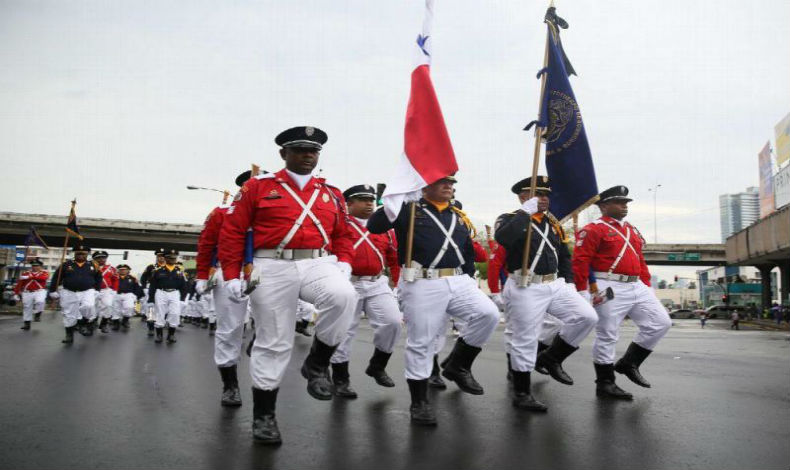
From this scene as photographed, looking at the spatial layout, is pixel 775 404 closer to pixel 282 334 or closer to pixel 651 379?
pixel 651 379

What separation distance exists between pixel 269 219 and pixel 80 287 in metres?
12.8

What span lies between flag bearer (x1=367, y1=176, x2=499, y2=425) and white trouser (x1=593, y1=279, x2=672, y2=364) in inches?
64.3

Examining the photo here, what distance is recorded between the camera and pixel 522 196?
7.00 m

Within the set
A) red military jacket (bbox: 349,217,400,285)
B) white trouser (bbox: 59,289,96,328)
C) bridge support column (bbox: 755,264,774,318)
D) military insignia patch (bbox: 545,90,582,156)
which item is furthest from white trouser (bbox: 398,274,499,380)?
bridge support column (bbox: 755,264,774,318)

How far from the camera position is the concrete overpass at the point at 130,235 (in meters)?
52.6

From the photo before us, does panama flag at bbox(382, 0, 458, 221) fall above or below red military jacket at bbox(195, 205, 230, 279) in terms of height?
above

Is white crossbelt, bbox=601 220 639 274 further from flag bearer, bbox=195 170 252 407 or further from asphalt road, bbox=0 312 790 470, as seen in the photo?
flag bearer, bbox=195 170 252 407

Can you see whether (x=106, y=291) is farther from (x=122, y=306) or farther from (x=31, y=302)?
(x=122, y=306)

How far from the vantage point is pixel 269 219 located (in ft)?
15.9

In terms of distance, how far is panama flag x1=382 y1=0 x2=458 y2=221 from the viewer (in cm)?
569

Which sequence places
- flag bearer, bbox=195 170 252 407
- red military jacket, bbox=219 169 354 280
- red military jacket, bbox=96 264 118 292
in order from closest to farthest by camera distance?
red military jacket, bbox=219 169 354 280 → flag bearer, bbox=195 170 252 407 → red military jacket, bbox=96 264 118 292

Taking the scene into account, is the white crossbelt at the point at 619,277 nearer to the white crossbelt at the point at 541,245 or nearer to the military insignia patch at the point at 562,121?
the white crossbelt at the point at 541,245

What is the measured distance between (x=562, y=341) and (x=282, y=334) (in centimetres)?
353

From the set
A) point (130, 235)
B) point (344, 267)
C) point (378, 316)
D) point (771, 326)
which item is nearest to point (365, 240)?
point (378, 316)
